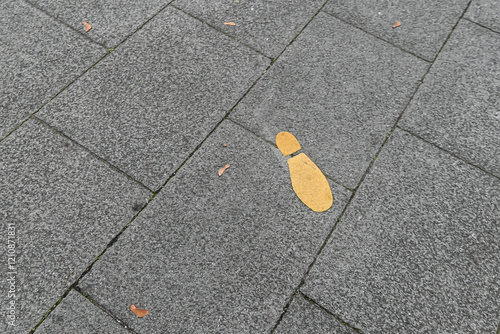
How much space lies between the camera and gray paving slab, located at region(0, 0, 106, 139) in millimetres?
2721

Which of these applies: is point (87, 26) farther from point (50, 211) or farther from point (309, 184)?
point (309, 184)

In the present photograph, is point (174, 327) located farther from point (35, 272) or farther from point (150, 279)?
point (35, 272)

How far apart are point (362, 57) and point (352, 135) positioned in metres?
0.75

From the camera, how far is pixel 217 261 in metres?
2.20

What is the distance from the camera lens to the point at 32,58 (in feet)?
9.69

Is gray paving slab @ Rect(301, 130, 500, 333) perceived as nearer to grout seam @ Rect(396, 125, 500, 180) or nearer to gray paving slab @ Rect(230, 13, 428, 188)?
grout seam @ Rect(396, 125, 500, 180)

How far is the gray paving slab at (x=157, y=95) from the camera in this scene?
2568mm

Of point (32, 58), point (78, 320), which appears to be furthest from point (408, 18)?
point (78, 320)

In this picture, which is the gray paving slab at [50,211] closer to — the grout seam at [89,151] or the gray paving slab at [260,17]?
the grout seam at [89,151]

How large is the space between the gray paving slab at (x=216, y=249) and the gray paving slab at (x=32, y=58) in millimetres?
1102

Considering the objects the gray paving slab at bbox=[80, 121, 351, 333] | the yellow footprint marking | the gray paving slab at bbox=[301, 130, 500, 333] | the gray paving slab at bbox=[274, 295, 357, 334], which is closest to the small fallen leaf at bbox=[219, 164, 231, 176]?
the gray paving slab at bbox=[80, 121, 351, 333]

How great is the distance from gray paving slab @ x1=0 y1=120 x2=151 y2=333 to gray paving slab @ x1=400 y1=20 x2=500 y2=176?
6.26 ft

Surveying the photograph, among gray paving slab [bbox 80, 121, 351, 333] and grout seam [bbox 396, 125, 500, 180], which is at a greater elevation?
grout seam [bbox 396, 125, 500, 180]

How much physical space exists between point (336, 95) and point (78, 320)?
2063 mm
